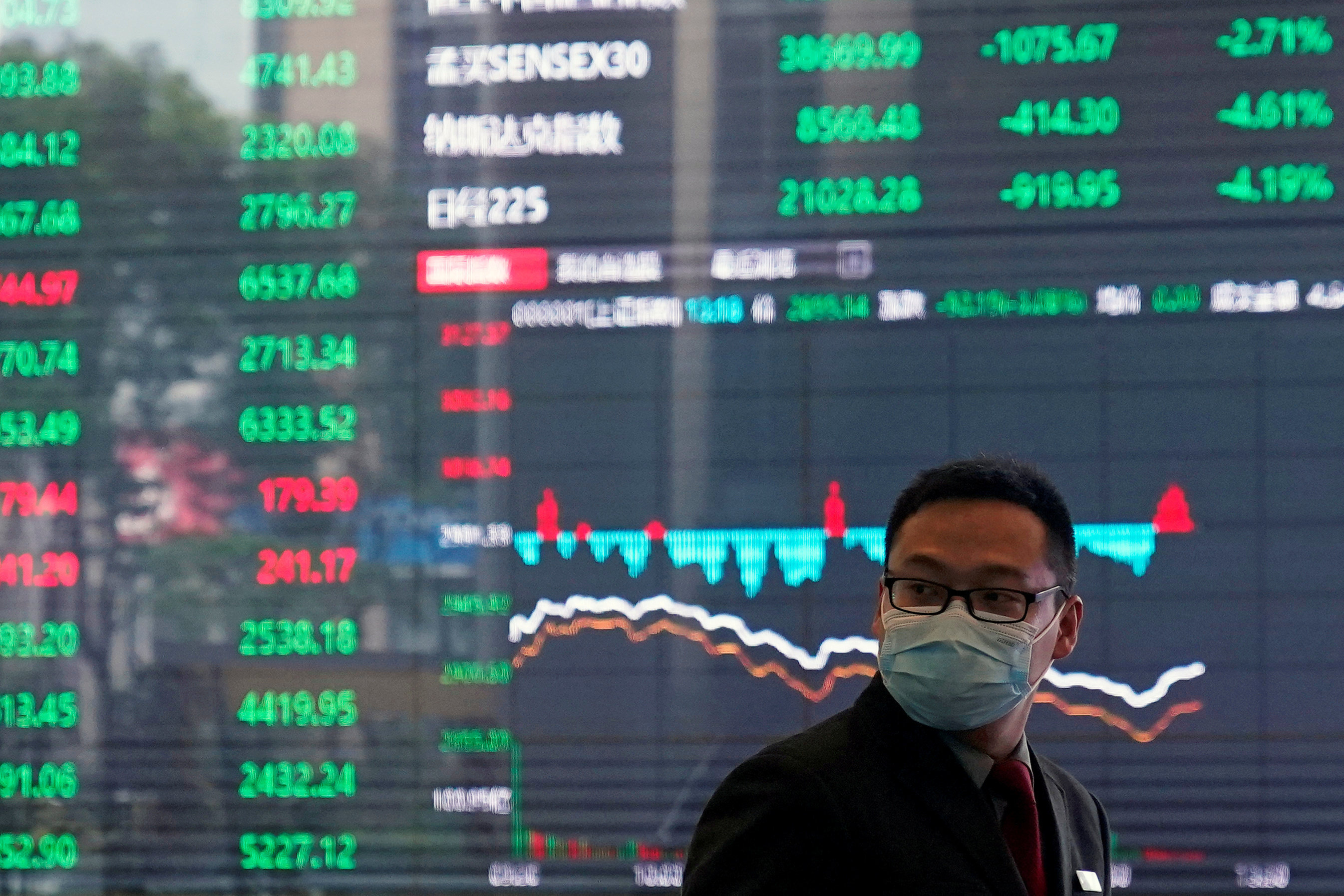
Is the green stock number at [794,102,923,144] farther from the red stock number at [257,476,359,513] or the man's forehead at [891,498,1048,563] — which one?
the man's forehead at [891,498,1048,563]

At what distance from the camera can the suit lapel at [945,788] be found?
118 cm

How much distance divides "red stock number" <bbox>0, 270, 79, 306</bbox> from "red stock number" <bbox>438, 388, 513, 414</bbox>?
0.83m

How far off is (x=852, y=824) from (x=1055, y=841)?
31 centimetres

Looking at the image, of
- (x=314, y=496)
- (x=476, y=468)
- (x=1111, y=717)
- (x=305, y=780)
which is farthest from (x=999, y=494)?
(x=305, y=780)

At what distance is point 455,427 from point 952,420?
100cm

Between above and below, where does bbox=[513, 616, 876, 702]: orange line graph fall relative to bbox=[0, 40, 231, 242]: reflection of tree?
below

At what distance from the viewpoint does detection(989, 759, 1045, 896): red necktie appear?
1.27 m

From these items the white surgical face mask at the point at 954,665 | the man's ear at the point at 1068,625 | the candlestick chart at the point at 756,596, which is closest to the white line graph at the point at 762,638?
the candlestick chart at the point at 756,596

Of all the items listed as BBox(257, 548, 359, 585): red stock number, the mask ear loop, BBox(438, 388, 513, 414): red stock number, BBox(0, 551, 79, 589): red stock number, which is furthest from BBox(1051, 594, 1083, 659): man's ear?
BBox(0, 551, 79, 589): red stock number

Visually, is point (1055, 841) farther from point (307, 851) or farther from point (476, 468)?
point (307, 851)

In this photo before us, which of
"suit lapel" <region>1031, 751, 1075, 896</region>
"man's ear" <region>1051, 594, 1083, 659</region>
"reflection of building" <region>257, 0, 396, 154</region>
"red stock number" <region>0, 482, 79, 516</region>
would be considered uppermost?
"reflection of building" <region>257, 0, 396, 154</region>

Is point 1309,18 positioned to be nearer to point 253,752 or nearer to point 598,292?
point 598,292

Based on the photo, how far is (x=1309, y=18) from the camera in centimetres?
250

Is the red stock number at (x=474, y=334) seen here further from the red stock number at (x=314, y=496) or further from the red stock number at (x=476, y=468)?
the red stock number at (x=314, y=496)
